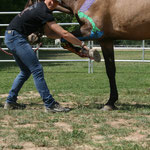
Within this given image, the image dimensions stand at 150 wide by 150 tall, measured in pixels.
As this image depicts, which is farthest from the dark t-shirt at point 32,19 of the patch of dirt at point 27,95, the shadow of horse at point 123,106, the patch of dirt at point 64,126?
the patch of dirt at point 27,95

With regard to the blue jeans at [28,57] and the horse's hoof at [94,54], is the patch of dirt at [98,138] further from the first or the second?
the blue jeans at [28,57]

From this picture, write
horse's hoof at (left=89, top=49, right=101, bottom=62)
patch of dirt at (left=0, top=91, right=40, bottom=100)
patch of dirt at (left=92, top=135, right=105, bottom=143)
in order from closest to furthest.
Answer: patch of dirt at (left=92, top=135, right=105, bottom=143) < horse's hoof at (left=89, top=49, right=101, bottom=62) < patch of dirt at (left=0, top=91, right=40, bottom=100)

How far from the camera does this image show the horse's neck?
17.1 feet

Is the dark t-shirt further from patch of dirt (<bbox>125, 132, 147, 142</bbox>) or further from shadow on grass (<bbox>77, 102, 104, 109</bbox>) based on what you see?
patch of dirt (<bbox>125, 132, 147, 142</bbox>)

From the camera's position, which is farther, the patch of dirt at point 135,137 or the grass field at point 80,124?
the patch of dirt at point 135,137

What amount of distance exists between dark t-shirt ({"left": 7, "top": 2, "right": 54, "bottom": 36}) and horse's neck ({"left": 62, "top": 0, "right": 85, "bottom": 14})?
815 mm

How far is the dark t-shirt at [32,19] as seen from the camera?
4477 millimetres

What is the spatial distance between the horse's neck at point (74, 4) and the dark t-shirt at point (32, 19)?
81 cm

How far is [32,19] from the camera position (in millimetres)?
4594

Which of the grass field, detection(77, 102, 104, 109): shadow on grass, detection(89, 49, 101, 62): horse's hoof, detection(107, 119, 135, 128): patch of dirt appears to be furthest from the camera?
detection(77, 102, 104, 109): shadow on grass

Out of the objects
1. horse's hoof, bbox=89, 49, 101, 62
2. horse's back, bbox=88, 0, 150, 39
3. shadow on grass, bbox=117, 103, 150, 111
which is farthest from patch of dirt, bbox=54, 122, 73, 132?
horse's back, bbox=88, 0, 150, 39

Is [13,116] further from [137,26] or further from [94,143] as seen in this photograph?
[137,26]

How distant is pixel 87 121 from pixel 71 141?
93cm

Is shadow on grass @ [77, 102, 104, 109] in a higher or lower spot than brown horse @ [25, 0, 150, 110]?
lower
